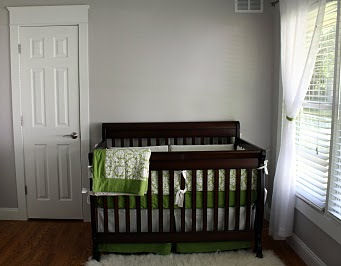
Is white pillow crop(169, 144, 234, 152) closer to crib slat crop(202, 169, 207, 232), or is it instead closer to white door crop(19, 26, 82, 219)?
crib slat crop(202, 169, 207, 232)

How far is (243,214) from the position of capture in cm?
261

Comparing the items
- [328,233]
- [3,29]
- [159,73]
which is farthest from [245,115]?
[3,29]

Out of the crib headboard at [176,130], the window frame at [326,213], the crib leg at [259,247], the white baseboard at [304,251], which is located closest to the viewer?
the window frame at [326,213]

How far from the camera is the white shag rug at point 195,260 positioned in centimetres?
251

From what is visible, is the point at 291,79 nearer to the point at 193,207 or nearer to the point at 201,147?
the point at 201,147

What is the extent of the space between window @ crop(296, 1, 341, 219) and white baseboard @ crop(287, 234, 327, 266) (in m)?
0.38

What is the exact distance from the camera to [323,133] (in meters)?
2.29

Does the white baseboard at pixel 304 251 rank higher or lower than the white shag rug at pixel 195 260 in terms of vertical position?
higher

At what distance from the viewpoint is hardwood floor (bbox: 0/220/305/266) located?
8.50 ft

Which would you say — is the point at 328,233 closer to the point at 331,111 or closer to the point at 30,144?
the point at 331,111

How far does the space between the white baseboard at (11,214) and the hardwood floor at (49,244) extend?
Answer: 0.07 m

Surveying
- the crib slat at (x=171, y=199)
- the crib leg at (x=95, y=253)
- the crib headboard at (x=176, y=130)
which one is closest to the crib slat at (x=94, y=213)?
the crib leg at (x=95, y=253)

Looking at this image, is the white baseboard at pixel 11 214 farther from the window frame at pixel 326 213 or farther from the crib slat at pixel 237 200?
the window frame at pixel 326 213

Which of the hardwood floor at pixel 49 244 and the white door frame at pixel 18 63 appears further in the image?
the white door frame at pixel 18 63
